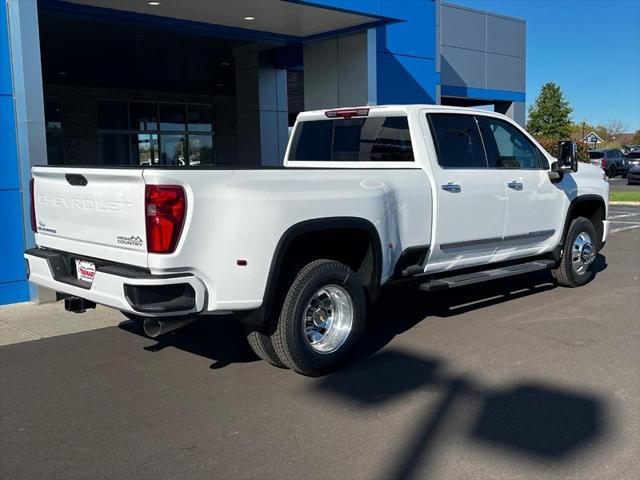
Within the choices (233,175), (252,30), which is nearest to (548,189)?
(233,175)

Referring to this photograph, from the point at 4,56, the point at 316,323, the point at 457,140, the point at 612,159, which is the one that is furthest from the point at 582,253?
the point at 612,159

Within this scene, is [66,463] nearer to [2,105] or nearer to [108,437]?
[108,437]

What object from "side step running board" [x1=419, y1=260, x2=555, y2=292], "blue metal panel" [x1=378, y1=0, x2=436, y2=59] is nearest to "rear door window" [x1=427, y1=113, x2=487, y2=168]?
"side step running board" [x1=419, y1=260, x2=555, y2=292]

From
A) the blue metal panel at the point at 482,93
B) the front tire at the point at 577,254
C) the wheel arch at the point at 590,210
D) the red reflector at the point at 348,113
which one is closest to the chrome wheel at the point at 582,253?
the front tire at the point at 577,254

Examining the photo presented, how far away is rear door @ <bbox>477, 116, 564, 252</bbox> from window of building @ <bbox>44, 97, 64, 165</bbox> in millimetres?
15731

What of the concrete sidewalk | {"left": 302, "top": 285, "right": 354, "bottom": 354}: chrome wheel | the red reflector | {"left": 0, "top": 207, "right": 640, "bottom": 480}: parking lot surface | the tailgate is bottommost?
{"left": 0, "top": 207, "right": 640, "bottom": 480}: parking lot surface

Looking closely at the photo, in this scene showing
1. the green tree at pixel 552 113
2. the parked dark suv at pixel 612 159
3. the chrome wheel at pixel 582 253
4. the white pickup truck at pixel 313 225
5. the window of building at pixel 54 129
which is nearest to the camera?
the white pickup truck at pixel 313 225

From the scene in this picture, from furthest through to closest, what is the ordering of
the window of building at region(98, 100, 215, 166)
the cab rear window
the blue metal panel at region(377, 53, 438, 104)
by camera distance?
the window of building at region(98, 100, 215, 166)
the blue metal panel at region(377, 53, 438, 104)
the cab rear window

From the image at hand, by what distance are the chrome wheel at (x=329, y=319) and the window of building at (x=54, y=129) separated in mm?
16445

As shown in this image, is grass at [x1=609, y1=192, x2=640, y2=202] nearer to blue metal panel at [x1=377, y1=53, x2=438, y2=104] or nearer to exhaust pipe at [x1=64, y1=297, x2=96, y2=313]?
blue metal panel at [x1=377, y1=53, x2=438, y2=104]

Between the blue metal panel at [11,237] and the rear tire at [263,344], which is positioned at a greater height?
the blue metal panel at [11,237]

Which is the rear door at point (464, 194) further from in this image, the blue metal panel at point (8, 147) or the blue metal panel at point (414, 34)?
the blue metal panel at point (414, 34)

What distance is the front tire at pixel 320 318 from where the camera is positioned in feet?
15.8

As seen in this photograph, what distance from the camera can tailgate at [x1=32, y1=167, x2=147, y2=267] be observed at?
430 cm
